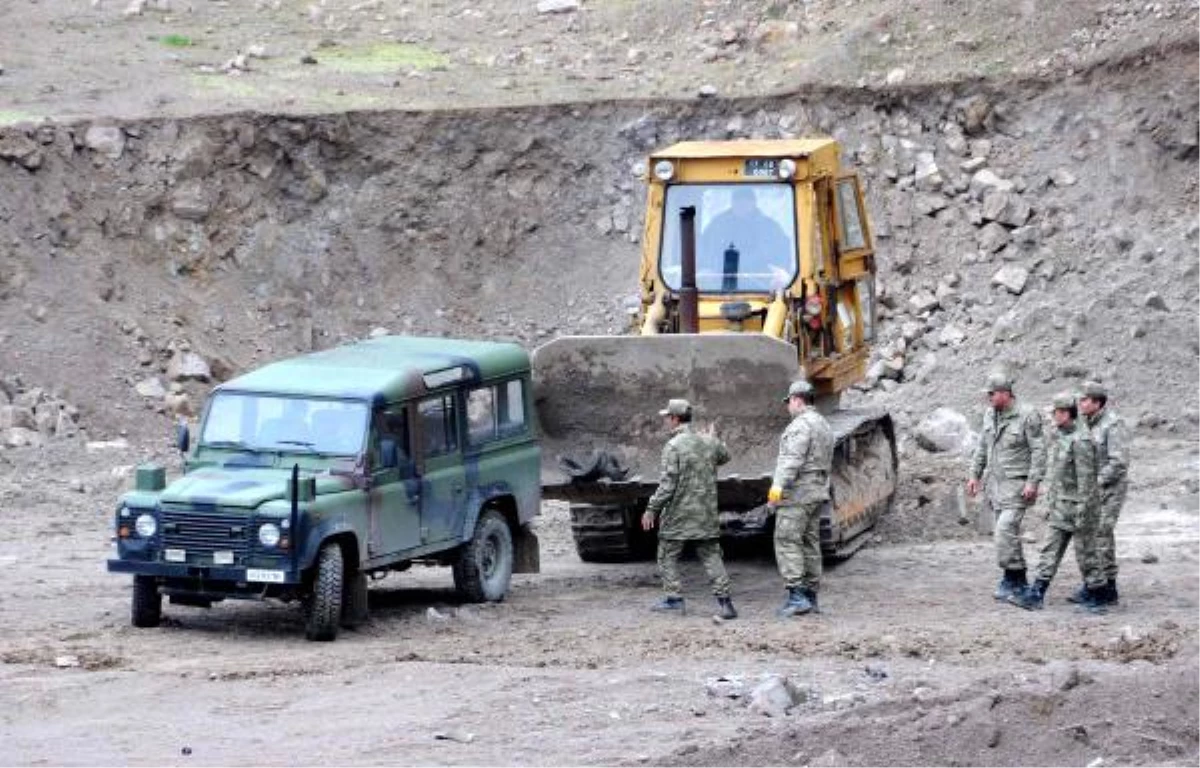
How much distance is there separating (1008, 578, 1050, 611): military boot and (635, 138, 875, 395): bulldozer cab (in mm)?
3012

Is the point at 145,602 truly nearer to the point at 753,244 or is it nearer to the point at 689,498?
the point at 689,498

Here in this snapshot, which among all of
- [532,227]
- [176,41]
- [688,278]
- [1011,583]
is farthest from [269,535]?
[176,41]

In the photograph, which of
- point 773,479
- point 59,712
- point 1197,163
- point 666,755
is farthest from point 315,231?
point 666,755

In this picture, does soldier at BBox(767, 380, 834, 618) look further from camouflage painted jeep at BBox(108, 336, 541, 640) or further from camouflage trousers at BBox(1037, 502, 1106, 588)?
camouflage painted jeep at BBox(108, 336, 541, 640)

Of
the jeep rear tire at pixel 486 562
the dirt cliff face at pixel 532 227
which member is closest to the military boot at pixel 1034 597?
the jeep rear tire at pixel 486 562

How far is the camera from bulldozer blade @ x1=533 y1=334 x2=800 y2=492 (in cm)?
1900

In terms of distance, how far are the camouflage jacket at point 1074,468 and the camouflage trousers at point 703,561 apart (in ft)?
8.13

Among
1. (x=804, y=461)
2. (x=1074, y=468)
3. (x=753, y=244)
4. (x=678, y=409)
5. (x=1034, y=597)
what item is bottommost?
(x=1034, y=597)

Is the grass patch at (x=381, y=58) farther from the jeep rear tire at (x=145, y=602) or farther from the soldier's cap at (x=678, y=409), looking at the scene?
the jeep rear tire at (x=145, y=602)

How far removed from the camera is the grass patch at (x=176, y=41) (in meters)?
32.2

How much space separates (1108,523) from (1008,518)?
72cm

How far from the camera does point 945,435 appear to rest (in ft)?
79.7

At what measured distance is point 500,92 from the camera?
101 feet

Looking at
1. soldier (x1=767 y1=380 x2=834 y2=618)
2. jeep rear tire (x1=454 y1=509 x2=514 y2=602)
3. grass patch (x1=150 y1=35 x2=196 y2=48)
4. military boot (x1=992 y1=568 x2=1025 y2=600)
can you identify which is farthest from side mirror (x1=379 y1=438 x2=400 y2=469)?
grass patch (x1=150 y1=35 x2=196 y2=48)
